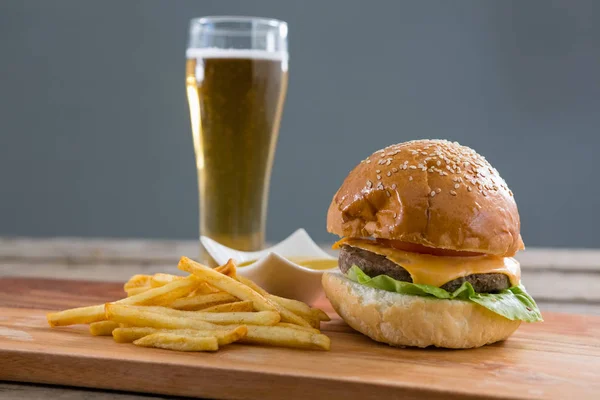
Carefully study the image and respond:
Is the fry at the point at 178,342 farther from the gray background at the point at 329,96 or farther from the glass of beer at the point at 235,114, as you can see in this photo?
the gray background at the point at 329,96

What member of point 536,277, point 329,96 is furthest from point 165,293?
point 329,96

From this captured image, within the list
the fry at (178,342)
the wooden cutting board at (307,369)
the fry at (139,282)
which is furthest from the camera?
the fry at (139,282)

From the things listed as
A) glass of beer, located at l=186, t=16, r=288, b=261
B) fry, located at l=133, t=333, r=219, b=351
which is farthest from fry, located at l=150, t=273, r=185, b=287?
glass of beer, located at l=186, t=16, r=288, b=261

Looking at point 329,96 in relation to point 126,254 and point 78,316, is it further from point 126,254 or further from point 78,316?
point 78,316

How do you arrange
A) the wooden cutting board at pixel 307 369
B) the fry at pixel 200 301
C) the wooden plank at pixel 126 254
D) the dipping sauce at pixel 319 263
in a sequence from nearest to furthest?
the wooden cutting board at pixel 307 369
the fry at pixel 200 301
the dipping sauce at pixel 319 263
the wooden plank at pixel 126 254

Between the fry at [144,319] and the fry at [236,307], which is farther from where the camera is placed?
the fry at [236,307]

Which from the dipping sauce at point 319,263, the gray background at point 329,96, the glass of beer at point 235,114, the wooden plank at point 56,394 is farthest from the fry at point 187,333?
the gray background at point 329,96

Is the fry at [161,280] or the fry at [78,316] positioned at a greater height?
the fry at [161,280]
